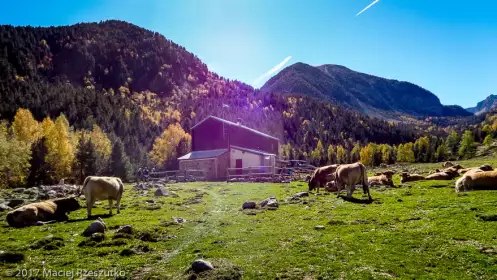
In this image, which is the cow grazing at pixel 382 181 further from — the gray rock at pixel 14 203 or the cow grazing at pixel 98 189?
the gray rock at pixel 14 203

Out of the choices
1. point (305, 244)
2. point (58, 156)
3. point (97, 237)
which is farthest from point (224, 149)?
point (305, 244)

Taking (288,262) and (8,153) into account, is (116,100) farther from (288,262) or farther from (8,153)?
(288,262)

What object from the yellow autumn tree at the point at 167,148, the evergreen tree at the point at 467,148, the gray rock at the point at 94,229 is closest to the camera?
the gray rock at the point at 94,229

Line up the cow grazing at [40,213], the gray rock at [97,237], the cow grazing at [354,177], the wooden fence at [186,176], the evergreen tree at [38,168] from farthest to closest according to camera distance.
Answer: the wooden fence at [186,176], the evergreen tree at [38,168], the cow grazing at [354,177], the cow grazing at [40,213], the gray rock at [97,237]

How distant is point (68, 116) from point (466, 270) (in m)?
139

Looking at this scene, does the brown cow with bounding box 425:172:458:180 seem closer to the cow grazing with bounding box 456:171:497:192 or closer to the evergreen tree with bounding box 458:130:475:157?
the cow grazing with bounding box 456:171:497:192

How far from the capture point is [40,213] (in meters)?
17.4

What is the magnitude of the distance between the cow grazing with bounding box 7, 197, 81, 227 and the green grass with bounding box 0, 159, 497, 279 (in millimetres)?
629

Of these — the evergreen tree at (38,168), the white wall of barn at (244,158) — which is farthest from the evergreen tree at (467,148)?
the evergreen tree at (38,168)

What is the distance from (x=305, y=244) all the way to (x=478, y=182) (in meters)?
13.6

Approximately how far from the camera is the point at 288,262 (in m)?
9.84

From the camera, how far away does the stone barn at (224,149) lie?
2594 inches

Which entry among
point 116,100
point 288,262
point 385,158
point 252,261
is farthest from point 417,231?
point 116,100

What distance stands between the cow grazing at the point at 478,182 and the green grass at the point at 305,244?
1.97 meters
